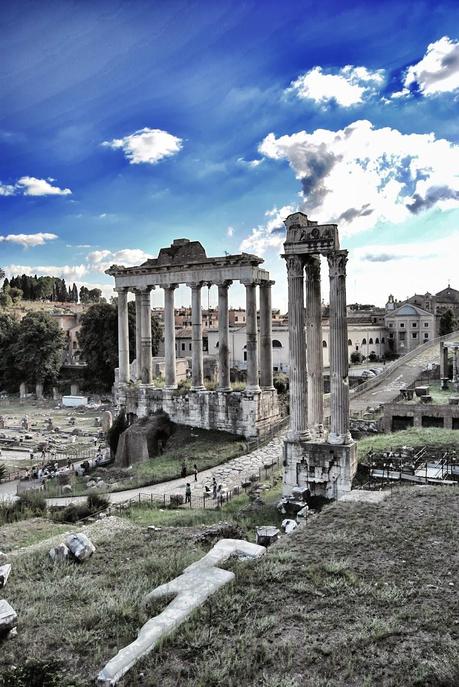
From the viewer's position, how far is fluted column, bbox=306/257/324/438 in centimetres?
1705

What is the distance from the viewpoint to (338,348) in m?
14.9

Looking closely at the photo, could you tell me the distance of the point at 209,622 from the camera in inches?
264

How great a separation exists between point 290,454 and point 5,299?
90494mm

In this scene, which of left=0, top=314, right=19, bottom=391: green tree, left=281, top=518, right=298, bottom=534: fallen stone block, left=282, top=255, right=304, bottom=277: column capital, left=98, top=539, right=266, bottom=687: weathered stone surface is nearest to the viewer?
left=98, top=539, right=266, bottom=687: weathered stone surface

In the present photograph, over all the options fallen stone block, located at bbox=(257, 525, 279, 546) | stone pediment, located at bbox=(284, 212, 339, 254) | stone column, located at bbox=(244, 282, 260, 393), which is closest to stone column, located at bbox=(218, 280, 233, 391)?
stone column, located at bbox=(244, 282, 260, 393)

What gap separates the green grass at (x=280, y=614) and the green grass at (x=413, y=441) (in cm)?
708

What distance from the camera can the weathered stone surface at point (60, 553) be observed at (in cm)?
977

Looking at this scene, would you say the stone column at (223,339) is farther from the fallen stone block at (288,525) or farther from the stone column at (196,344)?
the fallen stone block at (288,525)

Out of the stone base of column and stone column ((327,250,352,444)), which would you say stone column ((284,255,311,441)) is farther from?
stone column ((327,250,352,444))

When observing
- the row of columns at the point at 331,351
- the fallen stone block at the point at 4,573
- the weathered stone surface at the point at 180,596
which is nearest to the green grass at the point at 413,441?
the row of columns at the point at 331,351

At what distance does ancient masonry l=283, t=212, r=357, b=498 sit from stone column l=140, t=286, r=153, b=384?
12.9m

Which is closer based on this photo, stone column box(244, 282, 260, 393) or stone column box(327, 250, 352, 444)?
stone column box(327, 250, 352, 444)

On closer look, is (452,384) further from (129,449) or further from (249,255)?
(129,449)

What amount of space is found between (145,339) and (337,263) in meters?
14.1
